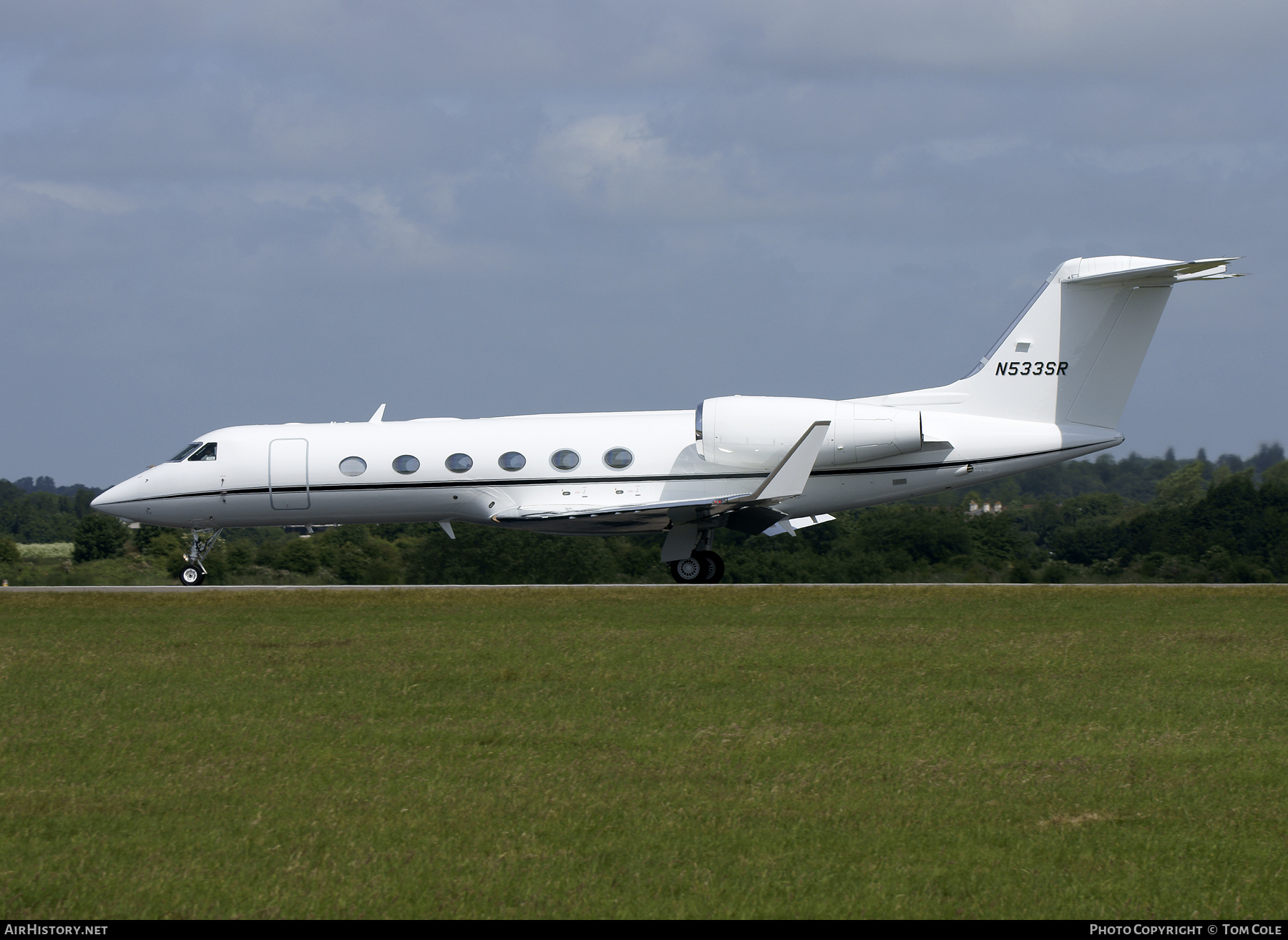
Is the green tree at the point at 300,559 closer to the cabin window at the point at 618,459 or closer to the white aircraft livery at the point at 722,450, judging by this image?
the white aircraft livery at the point at 722,450

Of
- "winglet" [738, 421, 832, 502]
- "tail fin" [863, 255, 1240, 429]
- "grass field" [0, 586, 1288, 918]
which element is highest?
"tail fin" [863, 255, 1240, 429]

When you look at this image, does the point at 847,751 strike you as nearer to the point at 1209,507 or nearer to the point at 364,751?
the point at 364,751

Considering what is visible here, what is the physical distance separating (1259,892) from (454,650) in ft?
32.7

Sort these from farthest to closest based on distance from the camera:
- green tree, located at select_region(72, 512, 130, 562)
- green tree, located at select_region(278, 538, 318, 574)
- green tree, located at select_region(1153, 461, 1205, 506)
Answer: green tree, located at select_region(1153, 461, 1205, 506), green tree, located at select_region(72, 512, 130, 562), green tree, located at select_region(278, 538, 318, 574)

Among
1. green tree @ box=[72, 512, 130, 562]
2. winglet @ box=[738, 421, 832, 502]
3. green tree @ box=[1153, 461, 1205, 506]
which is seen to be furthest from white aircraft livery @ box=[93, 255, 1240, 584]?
green tree @ box=[1153, 461, 1205, 506]

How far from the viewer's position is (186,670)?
14.0 meters

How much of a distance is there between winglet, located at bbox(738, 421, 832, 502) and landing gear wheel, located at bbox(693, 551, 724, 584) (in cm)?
243

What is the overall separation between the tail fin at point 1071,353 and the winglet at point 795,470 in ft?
6.95

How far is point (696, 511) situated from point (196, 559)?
32.9 ft

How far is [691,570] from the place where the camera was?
24.6 m

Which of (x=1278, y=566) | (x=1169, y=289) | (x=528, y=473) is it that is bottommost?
(x=1278, y=566)

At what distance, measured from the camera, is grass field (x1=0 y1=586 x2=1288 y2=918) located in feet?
23.2

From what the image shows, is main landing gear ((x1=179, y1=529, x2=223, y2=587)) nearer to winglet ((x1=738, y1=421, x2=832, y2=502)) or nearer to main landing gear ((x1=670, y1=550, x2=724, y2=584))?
main landing gear ((x1=670, y1=550, x2=724, y2=584))
